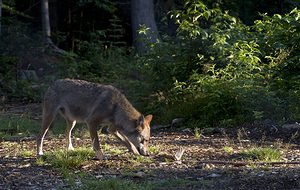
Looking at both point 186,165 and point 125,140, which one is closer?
point 186,165

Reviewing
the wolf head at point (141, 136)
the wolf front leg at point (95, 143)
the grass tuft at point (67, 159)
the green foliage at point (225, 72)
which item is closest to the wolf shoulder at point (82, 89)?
the wolf front leg at point (95, 143)

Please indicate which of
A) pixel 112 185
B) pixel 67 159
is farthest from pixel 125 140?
pixel 112 185

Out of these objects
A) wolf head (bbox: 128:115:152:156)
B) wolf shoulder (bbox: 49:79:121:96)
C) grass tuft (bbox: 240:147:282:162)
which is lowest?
grass tuft (bbox: 240:147:282:162)

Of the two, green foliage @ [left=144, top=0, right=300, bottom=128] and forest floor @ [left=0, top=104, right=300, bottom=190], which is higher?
green foliage @ [left=144, top=0, right=300, bottom=128]

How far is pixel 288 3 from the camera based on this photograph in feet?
80.1

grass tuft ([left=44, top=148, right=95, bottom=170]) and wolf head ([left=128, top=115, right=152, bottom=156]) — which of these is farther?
wolf head ([left=128, top=115, right=152, bottom=156])

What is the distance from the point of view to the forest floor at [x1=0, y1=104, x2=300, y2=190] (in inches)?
302

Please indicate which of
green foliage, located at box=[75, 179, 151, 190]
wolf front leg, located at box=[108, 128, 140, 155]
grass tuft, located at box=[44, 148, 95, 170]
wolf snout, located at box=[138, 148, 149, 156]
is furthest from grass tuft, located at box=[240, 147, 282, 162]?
grass tuft, located at box=[44, 148, 95, 170]

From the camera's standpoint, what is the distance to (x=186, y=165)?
348 inches

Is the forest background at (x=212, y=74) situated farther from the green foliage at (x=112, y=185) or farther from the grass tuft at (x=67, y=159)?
the green foliage at (x=112, y=185)

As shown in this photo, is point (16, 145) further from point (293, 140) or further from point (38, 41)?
point (38, 41)

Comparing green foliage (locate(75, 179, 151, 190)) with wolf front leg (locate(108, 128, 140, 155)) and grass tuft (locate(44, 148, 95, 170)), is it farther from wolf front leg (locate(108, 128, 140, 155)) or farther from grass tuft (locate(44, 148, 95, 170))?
wolf front leg (locate(108, 128, 140, 155))

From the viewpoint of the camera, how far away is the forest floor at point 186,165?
25.2 feet

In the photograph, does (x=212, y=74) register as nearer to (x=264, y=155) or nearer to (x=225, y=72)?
(x=225, y=72)
